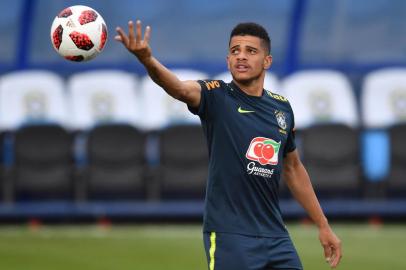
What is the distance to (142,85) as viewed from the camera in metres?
17.2

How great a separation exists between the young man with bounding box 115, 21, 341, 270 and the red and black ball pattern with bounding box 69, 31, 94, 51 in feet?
2.66

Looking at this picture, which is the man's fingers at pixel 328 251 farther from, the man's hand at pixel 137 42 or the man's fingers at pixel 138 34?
the man's fingers at pixel 138 34

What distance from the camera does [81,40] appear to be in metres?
6.93

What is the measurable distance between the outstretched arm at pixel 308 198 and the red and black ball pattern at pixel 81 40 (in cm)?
151

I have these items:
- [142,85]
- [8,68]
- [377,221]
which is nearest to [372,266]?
[377,221]

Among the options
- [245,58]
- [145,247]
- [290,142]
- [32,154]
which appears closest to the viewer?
[245,58]

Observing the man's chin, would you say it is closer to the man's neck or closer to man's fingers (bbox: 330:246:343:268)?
the man's neck

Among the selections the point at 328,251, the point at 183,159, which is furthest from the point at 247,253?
the point at 183,159

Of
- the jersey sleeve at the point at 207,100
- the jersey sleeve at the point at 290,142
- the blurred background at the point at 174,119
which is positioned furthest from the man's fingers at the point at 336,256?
the blurred background at the point at 174,119

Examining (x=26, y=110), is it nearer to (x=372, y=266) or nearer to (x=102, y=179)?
(x=102, y=179)

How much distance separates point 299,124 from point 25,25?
471 centimetres

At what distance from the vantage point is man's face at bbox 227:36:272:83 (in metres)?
6.73

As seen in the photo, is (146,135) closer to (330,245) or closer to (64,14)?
(64,14)

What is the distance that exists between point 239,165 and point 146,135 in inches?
392
